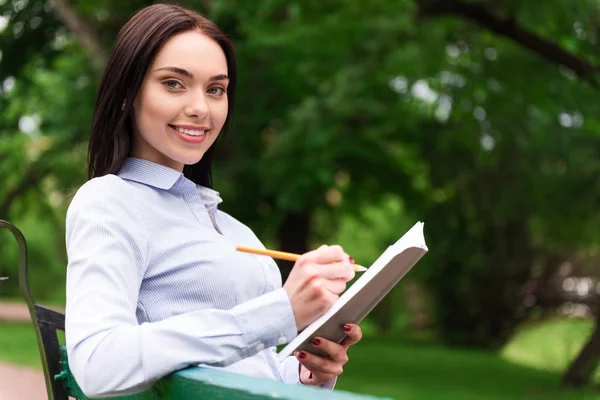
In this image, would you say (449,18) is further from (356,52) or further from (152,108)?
(152,108)

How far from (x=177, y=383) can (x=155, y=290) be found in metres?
0.27

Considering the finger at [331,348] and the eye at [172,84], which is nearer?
the finger at [331,348]

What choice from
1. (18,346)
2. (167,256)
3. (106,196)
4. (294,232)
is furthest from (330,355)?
(18,346)

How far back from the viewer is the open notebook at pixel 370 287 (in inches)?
57.4

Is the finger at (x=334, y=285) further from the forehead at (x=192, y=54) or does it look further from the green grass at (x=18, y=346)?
the green grass at (x=18, y=346)

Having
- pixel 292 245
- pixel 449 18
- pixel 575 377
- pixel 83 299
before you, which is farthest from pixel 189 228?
pixel 292 245

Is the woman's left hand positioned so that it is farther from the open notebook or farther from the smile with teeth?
the smile with teeth

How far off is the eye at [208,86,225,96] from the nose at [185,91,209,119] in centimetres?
4

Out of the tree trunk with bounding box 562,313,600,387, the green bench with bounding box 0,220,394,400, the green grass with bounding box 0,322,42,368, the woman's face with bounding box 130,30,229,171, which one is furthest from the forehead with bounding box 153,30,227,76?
the tree trunk with bounding box 562,313,600,387

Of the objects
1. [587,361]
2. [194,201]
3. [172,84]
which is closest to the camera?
[172,84]

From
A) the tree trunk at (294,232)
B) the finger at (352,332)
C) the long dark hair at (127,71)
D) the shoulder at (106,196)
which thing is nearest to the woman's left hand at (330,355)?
the finger at (352,332)

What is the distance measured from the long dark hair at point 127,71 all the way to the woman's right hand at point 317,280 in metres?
0.51

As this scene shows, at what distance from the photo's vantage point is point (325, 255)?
146 centimetres

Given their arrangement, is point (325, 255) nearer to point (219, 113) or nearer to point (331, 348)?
point (331, 348)
